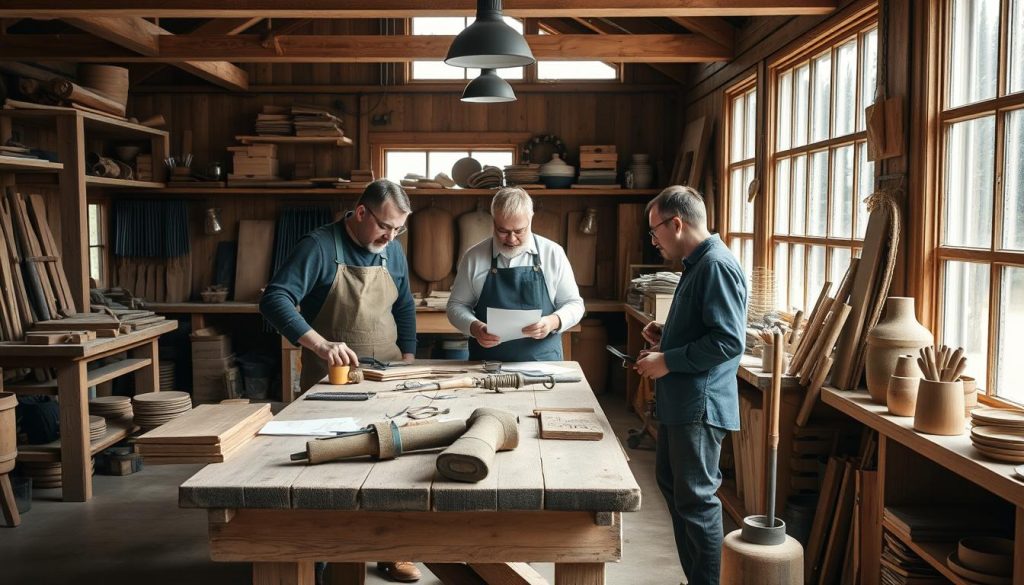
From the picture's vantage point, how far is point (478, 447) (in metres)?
2.23

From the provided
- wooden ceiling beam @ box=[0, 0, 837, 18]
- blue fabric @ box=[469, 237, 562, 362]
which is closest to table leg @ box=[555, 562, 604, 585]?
blue fabric @ box=[469, 237, 562, 362]

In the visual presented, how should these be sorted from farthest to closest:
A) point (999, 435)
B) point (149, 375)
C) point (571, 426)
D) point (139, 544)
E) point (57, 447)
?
1. point (149, 375)
2. point (57, 447)
3. point (139, 544)
4. point (571, 426)
5. point (999, 435)

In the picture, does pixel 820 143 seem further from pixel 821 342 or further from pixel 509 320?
pixel 509 320

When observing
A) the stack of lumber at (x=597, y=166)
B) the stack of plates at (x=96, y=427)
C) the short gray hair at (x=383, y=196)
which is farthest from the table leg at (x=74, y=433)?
the stack of lumber at (x=597, y=166)

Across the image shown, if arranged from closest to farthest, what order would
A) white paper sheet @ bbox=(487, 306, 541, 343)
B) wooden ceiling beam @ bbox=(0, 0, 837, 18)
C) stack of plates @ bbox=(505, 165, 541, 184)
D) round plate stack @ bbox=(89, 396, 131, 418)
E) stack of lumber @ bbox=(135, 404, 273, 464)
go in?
stack of lumber @ bbox=(135, 404, 273, 464)
white paper sheet @ bbox=(487, 306, 541, 343)
wooden ceiling beam @ bbox=(0, 0, 837, 18)
round plate stack @ bbox=(89, 396, 131, 418)
stack of plates @ bbox=(505, 165, 541, 184)

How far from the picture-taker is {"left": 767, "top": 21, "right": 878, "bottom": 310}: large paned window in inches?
167

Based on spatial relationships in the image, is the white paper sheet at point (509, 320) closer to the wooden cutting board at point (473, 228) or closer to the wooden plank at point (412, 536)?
the wooden plank at point (412, 536)

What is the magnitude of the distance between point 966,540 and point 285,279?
275cm

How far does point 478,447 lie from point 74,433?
3.92 metres

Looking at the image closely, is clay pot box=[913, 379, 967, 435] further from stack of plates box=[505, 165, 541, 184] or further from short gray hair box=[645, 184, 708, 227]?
stack of plates box=[505, 165, 541, 184]

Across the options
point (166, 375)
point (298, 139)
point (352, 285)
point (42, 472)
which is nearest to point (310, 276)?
point (352, 285)

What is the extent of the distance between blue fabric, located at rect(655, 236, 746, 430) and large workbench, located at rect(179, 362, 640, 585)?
916 millimetres

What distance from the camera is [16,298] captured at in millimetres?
5480

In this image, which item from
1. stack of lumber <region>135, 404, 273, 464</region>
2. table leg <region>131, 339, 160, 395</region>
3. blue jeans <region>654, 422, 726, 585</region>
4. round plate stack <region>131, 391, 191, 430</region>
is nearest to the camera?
stack of lumber <region>135, 404, 273, 464</region>
